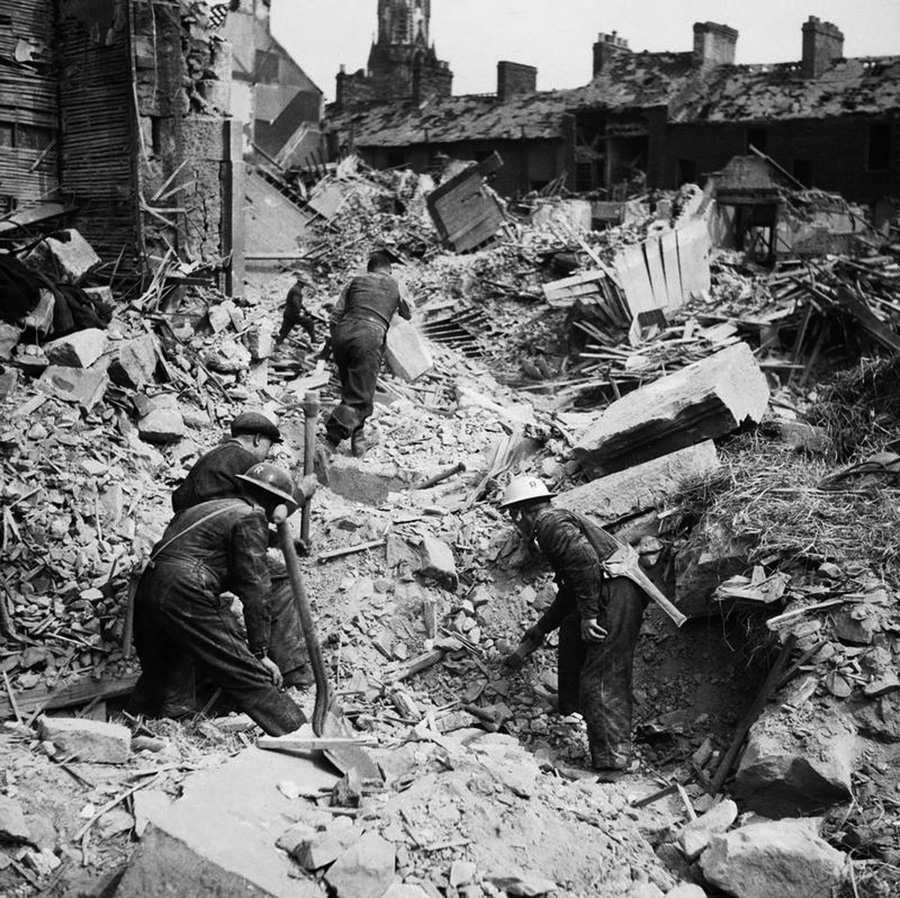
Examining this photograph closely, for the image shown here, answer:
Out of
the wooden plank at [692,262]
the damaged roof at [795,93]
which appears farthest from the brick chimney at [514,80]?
the wooden plank at [692,262]

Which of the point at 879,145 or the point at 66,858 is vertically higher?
the point at 879,145

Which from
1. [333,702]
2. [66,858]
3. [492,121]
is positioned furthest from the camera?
[492,121]

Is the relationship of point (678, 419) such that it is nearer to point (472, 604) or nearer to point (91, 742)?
point (472, 604)

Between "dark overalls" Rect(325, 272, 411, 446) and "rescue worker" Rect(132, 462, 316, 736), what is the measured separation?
10.4ft

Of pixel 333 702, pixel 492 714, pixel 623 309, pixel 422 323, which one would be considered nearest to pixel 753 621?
pixel 492 714

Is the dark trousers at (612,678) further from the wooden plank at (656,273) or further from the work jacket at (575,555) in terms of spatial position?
the wooden plank at (656,273)

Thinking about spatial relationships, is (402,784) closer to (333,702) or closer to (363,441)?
(333,702)

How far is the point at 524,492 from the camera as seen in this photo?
21.5ft

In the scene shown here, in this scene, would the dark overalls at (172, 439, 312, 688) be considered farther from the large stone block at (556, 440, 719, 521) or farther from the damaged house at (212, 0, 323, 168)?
the damaged house at (212, 0, 323, 168)

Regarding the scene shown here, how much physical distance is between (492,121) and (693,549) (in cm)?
3179

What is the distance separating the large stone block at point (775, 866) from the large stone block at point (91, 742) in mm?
2898

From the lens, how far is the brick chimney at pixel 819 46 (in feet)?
101

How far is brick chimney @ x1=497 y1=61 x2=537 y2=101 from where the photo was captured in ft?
123

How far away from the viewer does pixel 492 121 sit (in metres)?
36.6
